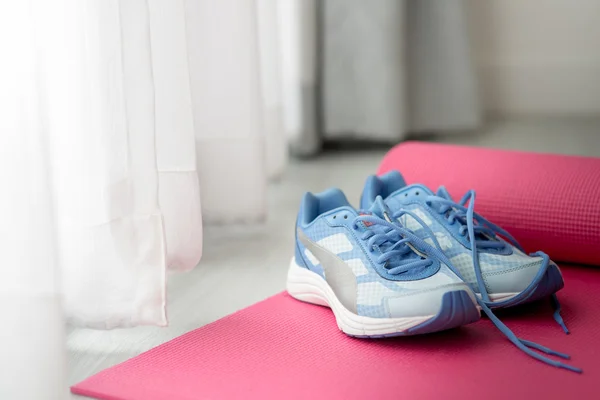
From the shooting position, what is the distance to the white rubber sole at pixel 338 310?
952mm

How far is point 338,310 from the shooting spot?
103 centimetres

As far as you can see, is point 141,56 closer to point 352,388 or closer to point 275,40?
point 352,388

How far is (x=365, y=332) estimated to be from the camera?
0.98m

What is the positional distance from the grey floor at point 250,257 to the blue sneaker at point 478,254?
264 mm

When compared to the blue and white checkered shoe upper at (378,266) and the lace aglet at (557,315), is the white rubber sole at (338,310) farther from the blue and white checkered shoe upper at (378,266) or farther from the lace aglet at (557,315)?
the lace aglet at (557,315)

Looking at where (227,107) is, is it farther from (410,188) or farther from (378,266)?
(378,266)

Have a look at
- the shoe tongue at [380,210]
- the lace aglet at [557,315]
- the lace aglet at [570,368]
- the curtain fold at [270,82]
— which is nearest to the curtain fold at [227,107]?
the curtain fold at [270,82]

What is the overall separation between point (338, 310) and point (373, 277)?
7 centimetres

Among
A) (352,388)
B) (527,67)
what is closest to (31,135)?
(352,388)

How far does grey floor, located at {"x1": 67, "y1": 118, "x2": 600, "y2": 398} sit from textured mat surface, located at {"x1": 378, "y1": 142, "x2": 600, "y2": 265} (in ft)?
1.03

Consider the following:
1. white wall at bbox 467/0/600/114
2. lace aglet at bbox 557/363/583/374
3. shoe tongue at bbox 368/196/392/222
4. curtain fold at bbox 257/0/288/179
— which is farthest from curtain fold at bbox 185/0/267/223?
white wall at bbox 467/0/600/114

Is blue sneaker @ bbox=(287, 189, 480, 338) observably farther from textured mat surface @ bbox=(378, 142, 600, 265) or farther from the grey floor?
textured mat surface @ bbox=(378, 142, 600, 265)

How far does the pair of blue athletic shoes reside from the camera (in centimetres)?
95

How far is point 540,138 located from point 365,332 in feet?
5.47
